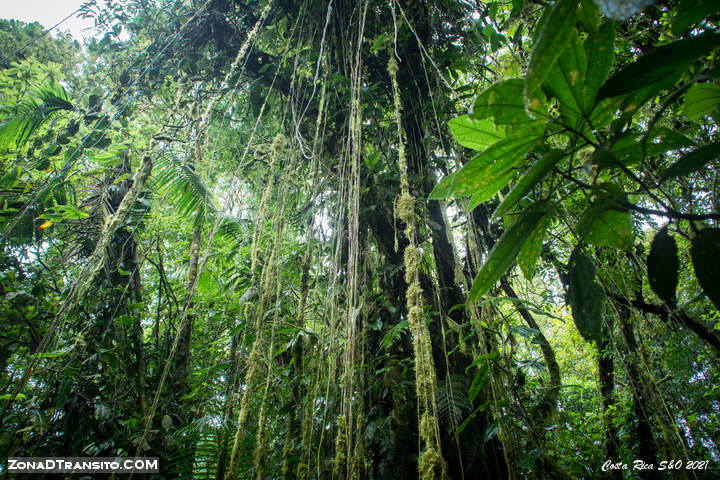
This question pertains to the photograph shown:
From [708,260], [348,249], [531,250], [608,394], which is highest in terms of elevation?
[348,249]

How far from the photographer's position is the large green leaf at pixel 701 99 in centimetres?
44

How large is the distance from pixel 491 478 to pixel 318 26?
7.23 ft

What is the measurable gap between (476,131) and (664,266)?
0.31 metres

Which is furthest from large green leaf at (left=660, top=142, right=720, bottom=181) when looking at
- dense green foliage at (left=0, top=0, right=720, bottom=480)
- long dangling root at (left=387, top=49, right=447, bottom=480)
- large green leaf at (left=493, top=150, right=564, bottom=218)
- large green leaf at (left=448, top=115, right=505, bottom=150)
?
long dangling root at (left=387, top=49, right=447, bottom=480)

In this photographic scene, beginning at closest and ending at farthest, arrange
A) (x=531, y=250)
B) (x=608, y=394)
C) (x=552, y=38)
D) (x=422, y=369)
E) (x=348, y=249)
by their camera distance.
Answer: (x=552, y=38) < (x=531, y=250) < (x=422, y=369) < (x=348, y=249) < (x=608, y=394)

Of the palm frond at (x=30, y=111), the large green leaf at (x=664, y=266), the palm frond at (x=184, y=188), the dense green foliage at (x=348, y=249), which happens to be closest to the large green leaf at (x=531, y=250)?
the dense green foliage at (x=348, y=249)

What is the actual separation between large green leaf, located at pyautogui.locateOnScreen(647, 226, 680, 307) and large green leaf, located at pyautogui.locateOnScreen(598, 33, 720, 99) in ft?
0.57

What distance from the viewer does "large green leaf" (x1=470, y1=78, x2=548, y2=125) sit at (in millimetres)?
372

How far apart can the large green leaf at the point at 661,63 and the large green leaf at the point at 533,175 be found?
7cm

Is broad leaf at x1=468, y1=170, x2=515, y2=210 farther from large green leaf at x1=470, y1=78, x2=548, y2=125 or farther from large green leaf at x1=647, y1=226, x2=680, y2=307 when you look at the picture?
large green leaf at x1=647, y1=226, x2=680, y2=307

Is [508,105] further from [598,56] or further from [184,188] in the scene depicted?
[184,188]

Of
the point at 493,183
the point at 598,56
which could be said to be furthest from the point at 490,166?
the point at 598,56

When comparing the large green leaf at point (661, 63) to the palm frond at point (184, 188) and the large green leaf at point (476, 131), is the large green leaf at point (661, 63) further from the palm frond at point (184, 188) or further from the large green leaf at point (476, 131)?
the palm frond at point (184, 188)

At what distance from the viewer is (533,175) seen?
359 millimetres
